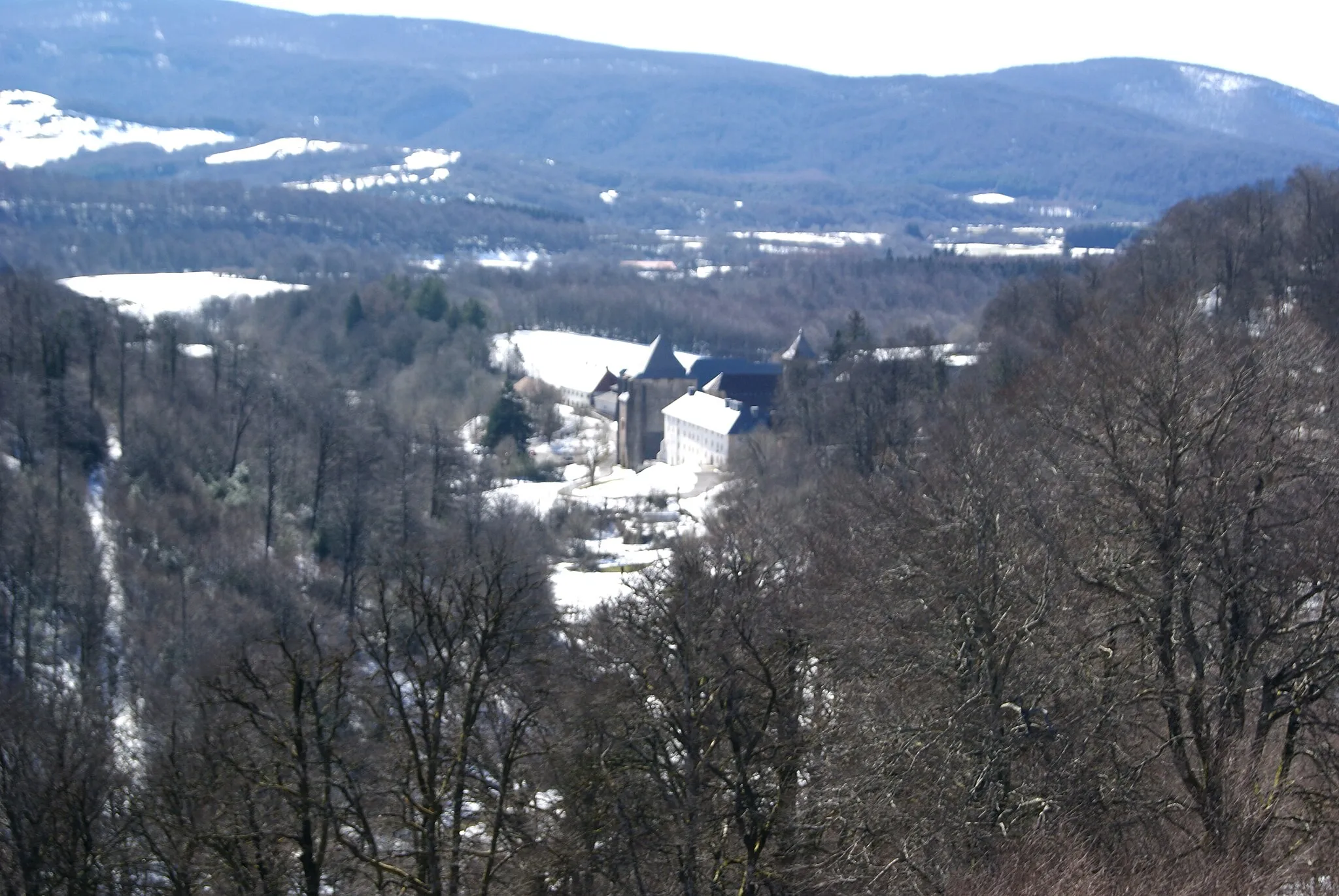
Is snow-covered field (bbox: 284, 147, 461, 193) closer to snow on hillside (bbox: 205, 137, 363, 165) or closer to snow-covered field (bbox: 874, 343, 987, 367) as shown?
snow on hillside (bbox: 205, 137, 363, 165)

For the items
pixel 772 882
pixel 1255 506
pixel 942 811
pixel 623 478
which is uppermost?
pixel 1255 506

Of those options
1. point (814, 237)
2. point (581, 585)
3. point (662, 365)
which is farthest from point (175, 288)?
point (814, 237)

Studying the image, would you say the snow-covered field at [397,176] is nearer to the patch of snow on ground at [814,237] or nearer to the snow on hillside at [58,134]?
the snow on hillside at [58,134]

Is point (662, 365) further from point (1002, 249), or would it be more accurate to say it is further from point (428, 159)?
point (428, 159)

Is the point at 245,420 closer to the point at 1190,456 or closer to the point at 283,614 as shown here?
the point at 283,614

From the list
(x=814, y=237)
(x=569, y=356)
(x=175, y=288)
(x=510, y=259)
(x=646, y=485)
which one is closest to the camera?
(x=646, y=485)

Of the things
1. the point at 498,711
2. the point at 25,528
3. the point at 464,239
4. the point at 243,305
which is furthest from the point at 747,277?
the point at 498,711
